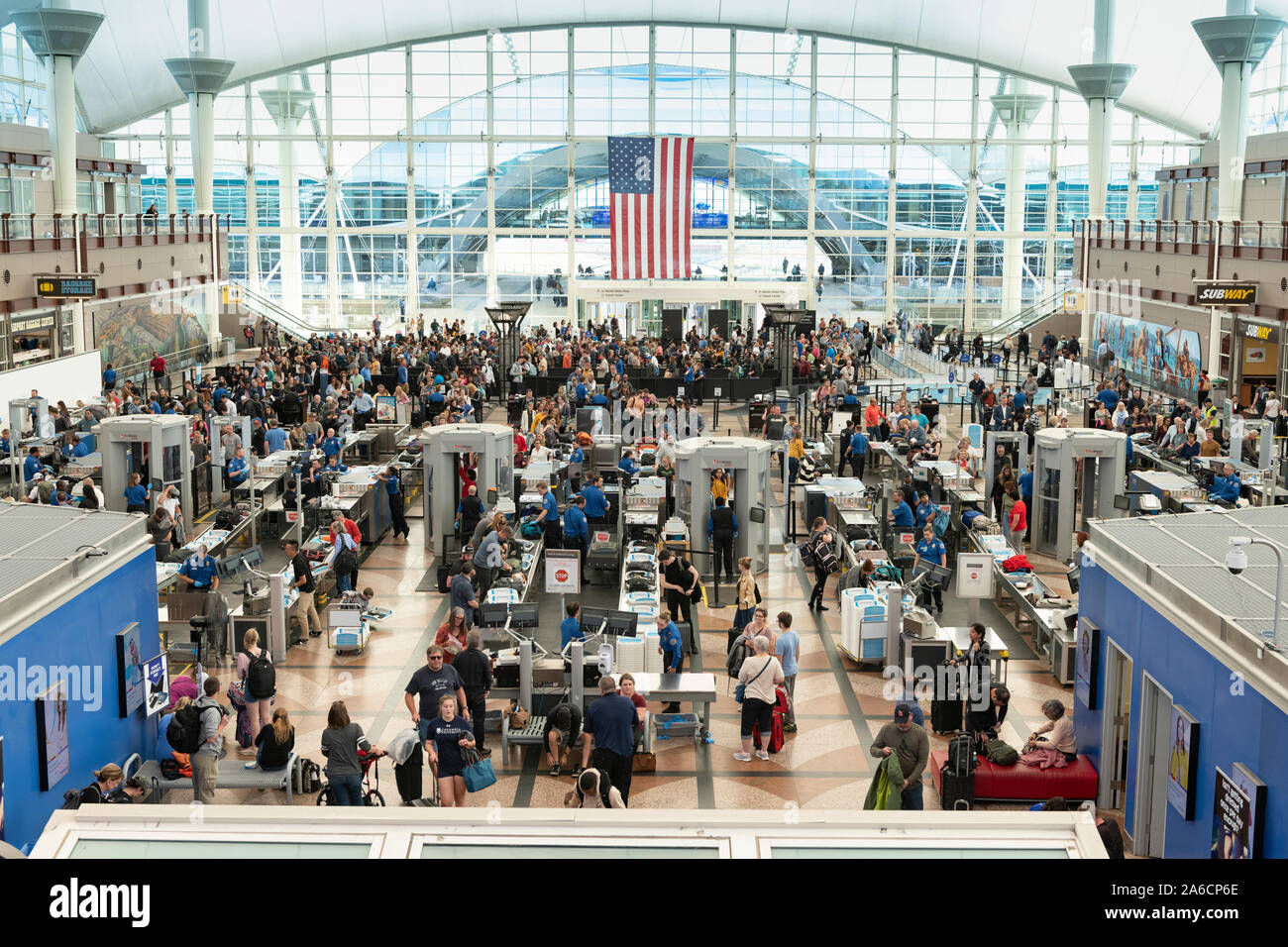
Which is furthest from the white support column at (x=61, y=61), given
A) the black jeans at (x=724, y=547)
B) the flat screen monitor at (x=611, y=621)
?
the flat screen monitor at (x=611, y=621)

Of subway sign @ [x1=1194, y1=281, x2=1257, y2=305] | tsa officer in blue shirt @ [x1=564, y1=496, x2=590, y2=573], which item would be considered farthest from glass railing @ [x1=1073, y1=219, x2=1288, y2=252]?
tsa officer in blue shirt @ [x1=564, y1=496, x2=590, y2=573]

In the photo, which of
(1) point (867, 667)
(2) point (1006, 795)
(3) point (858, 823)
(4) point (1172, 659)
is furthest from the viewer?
(1) point (867, 667)

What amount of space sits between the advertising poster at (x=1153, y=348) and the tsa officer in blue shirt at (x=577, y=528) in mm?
19984

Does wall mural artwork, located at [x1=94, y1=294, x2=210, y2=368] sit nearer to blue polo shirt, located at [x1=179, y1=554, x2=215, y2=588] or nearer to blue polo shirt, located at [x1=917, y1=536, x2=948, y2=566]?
blue polo shirt, located at [x1=179, y1=554, x2=215, y2=588]

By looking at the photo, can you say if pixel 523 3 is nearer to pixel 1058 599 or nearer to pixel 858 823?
pixel 1058 599

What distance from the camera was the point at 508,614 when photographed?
1327 centimetres

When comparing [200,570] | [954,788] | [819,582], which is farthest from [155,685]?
[819,582]

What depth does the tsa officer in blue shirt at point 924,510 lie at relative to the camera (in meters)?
17.0

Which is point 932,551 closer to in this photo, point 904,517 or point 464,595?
point 904,517

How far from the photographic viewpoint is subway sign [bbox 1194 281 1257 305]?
1066 inches

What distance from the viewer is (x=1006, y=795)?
10.5 m

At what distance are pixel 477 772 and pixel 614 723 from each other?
1057mm
